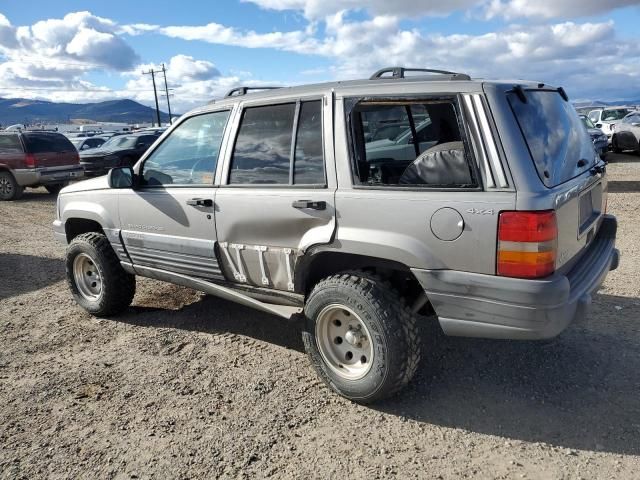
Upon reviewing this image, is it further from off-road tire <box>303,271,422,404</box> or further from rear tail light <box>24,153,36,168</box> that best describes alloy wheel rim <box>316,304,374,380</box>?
rear tail light <box>24,153,36,168</box>

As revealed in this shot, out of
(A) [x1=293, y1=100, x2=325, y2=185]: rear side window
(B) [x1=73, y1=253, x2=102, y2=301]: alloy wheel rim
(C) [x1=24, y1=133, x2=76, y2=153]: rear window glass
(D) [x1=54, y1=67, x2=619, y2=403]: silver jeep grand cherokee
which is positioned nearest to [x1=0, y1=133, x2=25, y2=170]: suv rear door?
(C) [x1=24, y1=133, x2=76, y2=153]: rear window glass

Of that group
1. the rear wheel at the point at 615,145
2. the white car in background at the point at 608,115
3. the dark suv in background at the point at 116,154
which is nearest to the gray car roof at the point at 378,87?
the dark suv in background at the point at 116,154

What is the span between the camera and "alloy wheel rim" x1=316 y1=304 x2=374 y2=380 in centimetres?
321

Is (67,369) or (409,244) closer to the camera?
(409,244)

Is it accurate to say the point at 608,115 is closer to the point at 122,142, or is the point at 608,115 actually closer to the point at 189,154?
the point at 122,142

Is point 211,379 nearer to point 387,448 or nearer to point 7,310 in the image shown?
point 387,448

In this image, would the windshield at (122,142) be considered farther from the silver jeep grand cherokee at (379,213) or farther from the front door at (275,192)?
the front door at (275,192)

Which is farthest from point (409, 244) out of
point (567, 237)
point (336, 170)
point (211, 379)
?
point (211, 379)

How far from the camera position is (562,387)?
3.35 m

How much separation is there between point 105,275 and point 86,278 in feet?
1.60

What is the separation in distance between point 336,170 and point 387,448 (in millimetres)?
1593

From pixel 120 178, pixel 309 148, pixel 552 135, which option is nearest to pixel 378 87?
pixel 309 148

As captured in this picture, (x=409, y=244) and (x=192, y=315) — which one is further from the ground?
(x=409, y=244)

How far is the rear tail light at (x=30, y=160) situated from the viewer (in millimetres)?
13281
